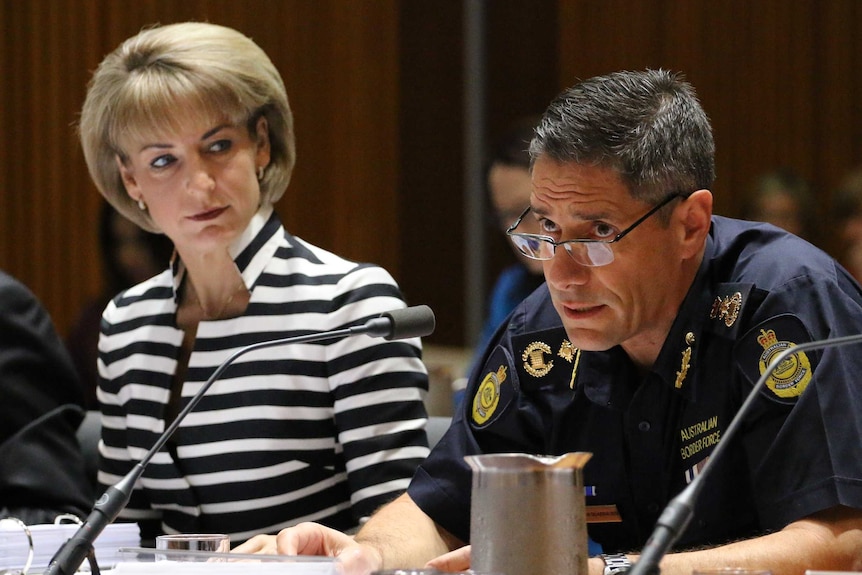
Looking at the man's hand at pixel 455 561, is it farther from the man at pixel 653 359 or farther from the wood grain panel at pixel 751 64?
the wood grain panel at pixel 751 64

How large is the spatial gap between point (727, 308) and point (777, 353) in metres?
0.13

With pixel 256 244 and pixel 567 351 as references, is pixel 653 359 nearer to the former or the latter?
pixel 567 351

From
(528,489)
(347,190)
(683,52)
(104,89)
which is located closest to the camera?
(528,489)

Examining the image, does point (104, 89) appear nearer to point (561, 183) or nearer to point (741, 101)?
point (561, 183)

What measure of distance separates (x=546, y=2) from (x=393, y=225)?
1.19 meters

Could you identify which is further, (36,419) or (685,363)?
(36,419)

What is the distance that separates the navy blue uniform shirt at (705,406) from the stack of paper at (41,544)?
441 mm

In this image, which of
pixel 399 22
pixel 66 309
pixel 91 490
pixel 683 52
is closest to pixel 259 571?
pixel 91 490

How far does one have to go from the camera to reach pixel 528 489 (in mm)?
1242

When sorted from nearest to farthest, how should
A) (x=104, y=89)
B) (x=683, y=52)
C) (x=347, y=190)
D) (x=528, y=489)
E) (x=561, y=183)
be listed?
(x=528, y=489) → (x=561, y=183) → (x=104, y=89) → (x=347, y=190) → (x=683, y=52)

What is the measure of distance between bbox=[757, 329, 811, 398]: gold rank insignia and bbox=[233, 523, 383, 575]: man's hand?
559 mm

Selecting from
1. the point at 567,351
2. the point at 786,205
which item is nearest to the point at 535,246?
the point at 567,351

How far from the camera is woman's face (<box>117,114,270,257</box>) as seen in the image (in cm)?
228

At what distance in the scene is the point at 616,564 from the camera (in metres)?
1.38
